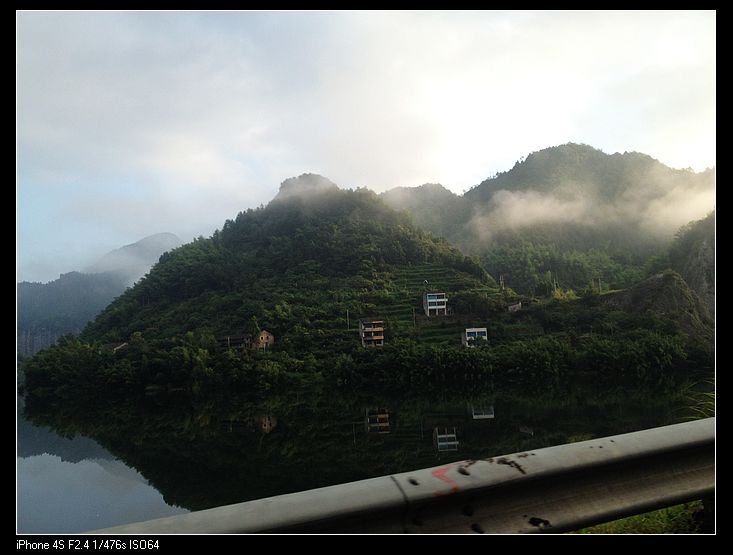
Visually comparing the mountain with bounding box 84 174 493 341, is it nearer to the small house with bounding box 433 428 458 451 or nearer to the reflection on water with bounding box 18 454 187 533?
the small house with bounding box 433 428 458 451

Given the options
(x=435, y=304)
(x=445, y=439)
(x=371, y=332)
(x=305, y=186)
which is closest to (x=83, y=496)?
(x=445, y=439)

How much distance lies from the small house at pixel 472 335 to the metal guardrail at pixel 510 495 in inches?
708

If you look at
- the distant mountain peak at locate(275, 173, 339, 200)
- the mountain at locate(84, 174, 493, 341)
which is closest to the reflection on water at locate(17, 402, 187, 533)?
the mountain at locate(84, 174, 493, 341)

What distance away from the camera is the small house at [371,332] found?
19.2 m

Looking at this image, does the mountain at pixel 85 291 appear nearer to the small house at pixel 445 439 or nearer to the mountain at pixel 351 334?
the mountain at pixel 351 334

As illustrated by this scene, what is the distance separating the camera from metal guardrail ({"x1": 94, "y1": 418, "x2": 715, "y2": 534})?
63cm

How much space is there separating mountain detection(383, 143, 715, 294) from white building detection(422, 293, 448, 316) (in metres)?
12.1

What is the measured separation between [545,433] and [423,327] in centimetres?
1081

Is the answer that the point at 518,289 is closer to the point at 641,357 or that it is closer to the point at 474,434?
the point at 641,357

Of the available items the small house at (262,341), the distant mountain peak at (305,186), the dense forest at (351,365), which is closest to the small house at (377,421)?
the dense forest at (351,365)

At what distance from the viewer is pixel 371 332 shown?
64.8 ft

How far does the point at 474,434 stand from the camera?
1036 centimetres
